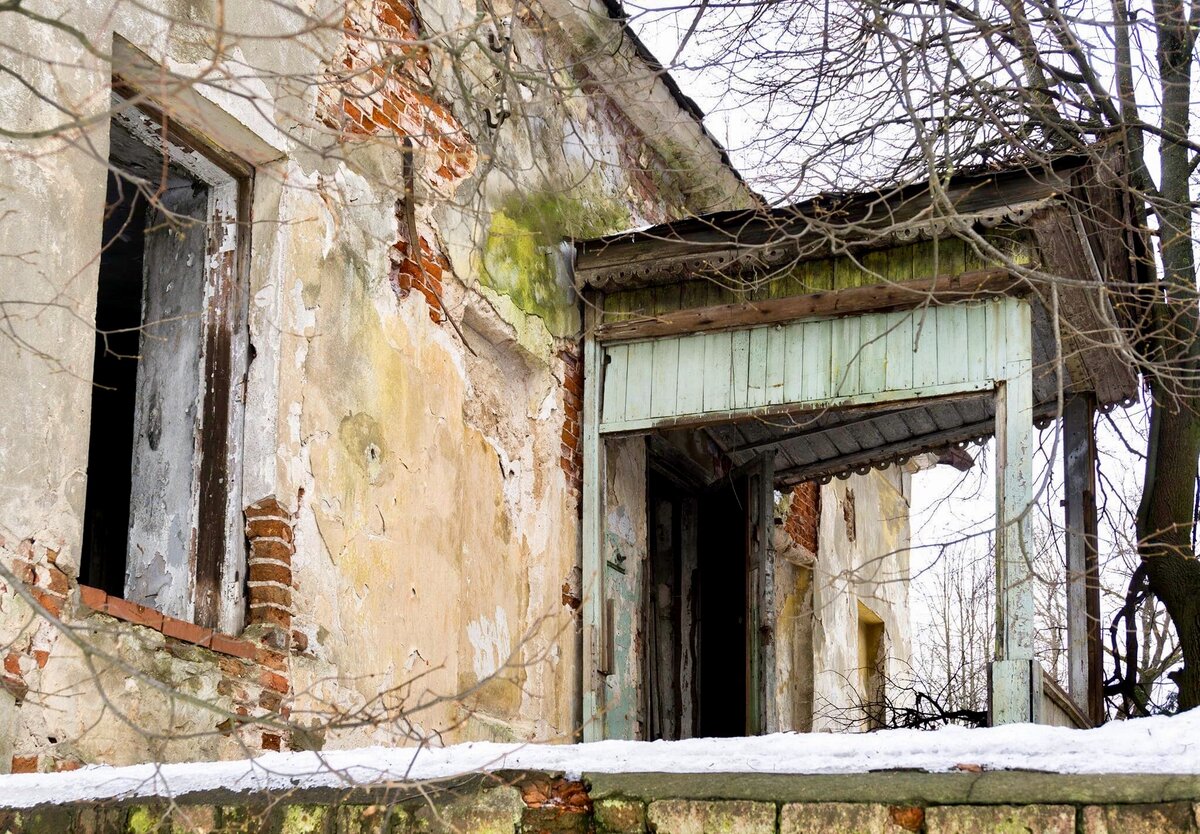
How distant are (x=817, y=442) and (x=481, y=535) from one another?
3.11m

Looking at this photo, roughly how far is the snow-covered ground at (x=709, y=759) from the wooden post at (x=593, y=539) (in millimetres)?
3968

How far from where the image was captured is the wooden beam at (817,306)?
689 centimetres

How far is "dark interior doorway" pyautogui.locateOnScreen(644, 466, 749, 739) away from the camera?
9.36 metres

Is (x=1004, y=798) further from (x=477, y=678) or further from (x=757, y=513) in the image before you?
(x=757, y=513)

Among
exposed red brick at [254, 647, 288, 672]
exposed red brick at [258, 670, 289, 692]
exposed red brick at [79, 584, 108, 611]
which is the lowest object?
exposed red brick at [258, 670, 289, 692]

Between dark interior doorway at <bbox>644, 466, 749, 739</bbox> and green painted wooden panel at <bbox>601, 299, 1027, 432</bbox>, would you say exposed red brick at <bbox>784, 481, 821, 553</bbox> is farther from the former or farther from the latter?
green painted wooden panel at <bbox>601, 299, 1027, 432</bbox>

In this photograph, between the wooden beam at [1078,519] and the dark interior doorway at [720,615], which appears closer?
the wooden beam at [1078,519]

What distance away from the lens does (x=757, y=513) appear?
357 inches

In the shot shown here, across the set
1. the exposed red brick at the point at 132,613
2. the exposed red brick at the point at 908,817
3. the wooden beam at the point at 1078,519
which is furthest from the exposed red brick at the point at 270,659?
the wooden beam at the point at 1078,519

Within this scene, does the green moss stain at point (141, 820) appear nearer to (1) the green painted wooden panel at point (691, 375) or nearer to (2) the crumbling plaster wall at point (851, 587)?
(1) the green painted wooden panel at point (691, 375)

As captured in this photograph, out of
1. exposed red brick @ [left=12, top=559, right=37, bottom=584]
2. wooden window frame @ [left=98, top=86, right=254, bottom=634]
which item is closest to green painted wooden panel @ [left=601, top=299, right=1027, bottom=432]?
wooden window frame @ [left=98, top=86, right=254, bottom=634]

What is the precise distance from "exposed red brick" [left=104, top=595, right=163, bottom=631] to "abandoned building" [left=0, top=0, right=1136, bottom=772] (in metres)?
0.01

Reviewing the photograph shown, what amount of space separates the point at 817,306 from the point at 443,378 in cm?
190

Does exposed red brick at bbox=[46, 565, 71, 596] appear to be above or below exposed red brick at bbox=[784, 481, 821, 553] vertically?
below
